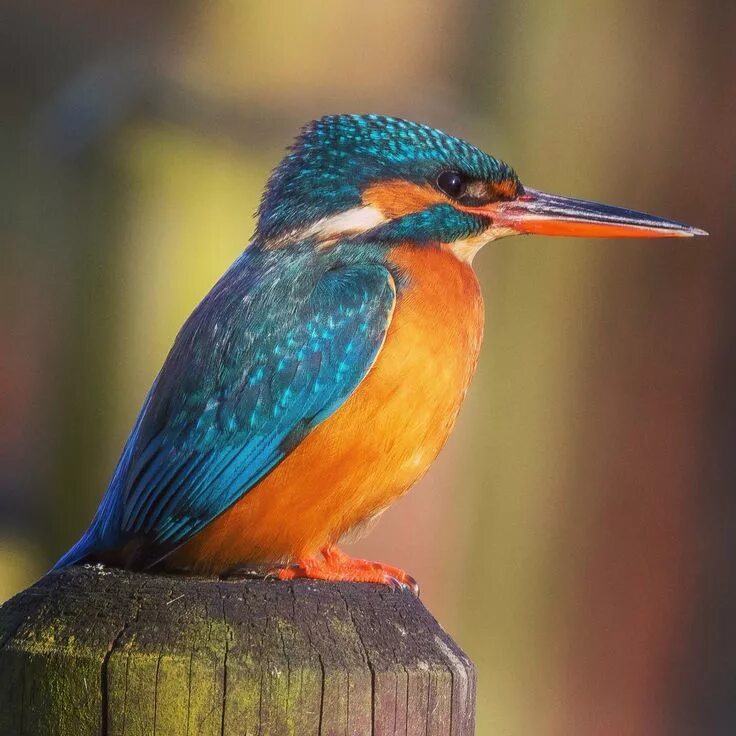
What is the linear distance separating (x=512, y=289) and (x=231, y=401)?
2.09 meters

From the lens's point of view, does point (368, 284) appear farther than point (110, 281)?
No

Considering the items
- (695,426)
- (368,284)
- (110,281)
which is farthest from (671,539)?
(368,284)

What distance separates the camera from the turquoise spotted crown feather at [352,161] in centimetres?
246

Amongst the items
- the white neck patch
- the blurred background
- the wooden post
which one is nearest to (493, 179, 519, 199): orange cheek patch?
the white neck patch

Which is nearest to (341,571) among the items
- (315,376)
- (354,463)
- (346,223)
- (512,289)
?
(354,463)

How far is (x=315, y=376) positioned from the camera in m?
2.25

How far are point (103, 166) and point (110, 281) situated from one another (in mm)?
340

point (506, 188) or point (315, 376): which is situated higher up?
point (506, 188)

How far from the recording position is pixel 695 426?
14.0 ft

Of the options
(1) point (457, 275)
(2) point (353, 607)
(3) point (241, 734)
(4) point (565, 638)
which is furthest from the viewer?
(4) point (565, 638)

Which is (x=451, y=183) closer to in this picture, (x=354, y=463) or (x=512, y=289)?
(x=354, y=463)

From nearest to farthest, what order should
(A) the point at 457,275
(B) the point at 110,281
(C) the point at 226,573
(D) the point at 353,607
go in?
(D) the point at 353,607
(C) the point at 226,573
(A) the point at 457,275
(B) the point at 110,281

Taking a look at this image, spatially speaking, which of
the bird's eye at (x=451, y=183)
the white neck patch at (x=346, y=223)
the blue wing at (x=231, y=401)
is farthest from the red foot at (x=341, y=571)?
the bird's eye at (x=451, y=183)

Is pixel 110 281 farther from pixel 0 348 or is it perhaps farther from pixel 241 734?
pixel 241 734
